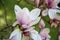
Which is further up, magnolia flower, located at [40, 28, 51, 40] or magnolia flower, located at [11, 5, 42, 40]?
magnolia flower, located at [11, 5, 42, 40]

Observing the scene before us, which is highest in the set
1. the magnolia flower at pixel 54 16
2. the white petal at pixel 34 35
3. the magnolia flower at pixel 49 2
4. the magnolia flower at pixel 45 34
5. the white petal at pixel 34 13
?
the magnolia flower at pixel 49 2

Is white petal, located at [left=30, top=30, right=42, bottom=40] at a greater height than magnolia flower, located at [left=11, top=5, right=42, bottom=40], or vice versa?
magnolia flower, located at [left=11, top=5, right=42, bottom=40]

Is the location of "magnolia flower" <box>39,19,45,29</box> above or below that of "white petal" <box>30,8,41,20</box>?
below

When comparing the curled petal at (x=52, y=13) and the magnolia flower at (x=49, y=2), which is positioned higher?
Result: the magnolia flower at (x=49, y=2)

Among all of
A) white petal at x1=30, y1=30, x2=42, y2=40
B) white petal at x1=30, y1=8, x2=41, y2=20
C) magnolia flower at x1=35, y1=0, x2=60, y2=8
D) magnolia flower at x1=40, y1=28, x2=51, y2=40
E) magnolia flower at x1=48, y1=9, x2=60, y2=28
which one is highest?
magnolia flower at x1=35, y1=0, x2=60, y2=8

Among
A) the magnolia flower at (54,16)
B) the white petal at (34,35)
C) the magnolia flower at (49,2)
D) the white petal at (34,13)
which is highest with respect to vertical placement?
the magnolia flower at (49,2)

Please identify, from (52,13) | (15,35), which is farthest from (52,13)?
(15,35)

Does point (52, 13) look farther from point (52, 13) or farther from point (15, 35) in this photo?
point (15, 35)

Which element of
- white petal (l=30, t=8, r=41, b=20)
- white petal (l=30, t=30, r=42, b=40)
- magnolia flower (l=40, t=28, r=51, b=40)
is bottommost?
magnolia flower (l=40, t=28, r=51, b=40)

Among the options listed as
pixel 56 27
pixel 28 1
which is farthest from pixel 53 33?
pixel 28 1

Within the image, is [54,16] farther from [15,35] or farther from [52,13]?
[15,35]

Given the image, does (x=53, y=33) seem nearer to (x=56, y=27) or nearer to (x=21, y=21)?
(x=56, y=27)
